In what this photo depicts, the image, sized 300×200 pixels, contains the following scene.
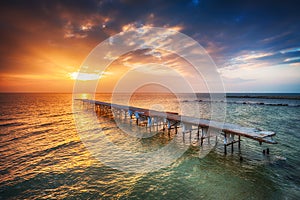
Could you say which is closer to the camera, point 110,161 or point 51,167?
point 51,167

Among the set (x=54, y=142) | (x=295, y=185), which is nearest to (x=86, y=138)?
(x=54, y=142)

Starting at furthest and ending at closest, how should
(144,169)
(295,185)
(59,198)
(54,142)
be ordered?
1. (54,142)
2. (144,169)
3. (295,185)
4. (59,198)

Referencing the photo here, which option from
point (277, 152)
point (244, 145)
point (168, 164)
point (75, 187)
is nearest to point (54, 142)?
point (75, 187)

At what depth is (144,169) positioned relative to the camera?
32.3 ft

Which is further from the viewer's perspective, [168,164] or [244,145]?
[244,145]

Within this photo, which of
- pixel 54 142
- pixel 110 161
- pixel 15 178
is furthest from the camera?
pixel 54 142

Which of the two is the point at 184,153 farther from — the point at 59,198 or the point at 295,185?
the point at 59,198

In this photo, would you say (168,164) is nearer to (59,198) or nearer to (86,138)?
(59,198)

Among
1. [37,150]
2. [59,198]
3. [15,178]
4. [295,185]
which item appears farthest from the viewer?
[37,150]

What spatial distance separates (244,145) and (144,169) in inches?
379

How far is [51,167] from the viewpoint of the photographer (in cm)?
1022

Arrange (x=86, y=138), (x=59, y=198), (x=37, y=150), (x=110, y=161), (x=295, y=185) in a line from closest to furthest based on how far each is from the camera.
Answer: (x=59, y=198) < (x=295, y=185) < (x=110, y=161) < (x=37, y=150) < (x=86, y=138)

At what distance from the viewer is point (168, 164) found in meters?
10.5

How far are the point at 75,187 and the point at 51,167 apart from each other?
11.3ft
